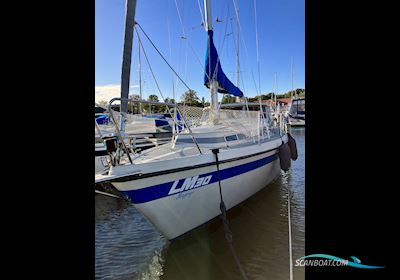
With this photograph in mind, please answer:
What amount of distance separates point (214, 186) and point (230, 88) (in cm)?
299

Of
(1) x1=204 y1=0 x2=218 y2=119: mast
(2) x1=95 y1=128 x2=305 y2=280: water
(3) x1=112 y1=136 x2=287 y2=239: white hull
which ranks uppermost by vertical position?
(1) x1=204 y1=0 x2=218 y2=119: mast

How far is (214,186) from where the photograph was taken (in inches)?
161

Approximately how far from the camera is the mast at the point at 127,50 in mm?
4617

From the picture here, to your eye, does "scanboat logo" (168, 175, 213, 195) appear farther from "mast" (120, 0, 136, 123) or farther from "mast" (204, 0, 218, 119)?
"mast" (204, 0, 218, 119)

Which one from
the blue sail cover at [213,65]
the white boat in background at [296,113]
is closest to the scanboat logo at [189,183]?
the blue sail cover at [213,65]

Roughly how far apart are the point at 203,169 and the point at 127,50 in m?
2.80

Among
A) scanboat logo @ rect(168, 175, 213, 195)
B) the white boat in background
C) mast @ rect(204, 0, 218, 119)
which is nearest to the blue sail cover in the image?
mast @ rect(204, 0, 218, 119)

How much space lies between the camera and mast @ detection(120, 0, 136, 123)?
462cm

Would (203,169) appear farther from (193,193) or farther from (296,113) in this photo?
(296,113)

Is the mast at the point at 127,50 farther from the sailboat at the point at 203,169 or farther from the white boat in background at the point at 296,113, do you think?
the white boat in background at the point at 296,113
